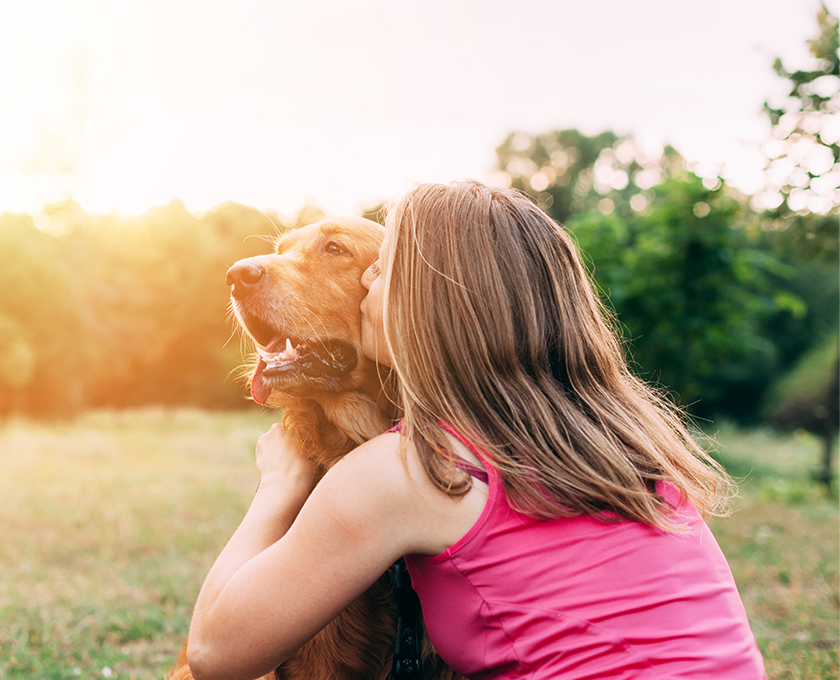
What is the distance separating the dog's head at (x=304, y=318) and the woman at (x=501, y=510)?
578 millimetres

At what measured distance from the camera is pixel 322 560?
61.6 inches

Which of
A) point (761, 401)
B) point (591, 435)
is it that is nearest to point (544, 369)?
point (591, 435)

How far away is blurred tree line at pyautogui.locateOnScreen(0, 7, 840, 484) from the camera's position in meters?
9.30

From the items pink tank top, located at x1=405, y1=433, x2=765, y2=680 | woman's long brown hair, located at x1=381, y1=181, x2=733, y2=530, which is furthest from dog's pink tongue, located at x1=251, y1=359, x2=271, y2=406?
pink tank top, located at x1=405, y1=433, x2=765, y2=680

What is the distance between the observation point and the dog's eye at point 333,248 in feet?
8.45

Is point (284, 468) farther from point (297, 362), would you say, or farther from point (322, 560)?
point (322, 560)

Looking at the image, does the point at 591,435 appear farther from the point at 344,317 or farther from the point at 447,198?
the point at 344,317

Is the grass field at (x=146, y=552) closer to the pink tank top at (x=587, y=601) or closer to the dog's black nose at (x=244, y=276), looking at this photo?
the dog's black nose at (x=244, y=276)

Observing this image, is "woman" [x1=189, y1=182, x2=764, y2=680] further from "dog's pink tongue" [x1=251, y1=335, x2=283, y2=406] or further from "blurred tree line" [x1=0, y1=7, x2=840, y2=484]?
"blurred tree line" [x1=0, y1=7, x2=840, y2=484]

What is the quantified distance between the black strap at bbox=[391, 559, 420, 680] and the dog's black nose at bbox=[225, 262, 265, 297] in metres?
1.03

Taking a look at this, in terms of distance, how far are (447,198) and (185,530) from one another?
216 inches

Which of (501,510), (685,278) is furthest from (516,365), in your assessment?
(685,278)

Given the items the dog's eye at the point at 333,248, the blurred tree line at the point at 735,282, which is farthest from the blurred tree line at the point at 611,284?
the dog's eye at the point at 333,248

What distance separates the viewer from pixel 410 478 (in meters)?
1.54
